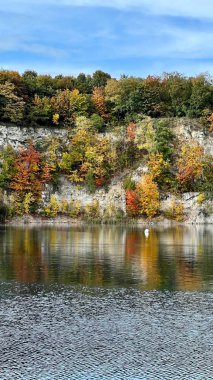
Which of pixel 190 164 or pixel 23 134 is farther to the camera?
pixel 23 134

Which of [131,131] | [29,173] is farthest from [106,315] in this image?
[131,131]

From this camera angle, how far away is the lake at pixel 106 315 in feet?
72.2

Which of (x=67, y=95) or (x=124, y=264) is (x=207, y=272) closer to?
(x=124, y=264)

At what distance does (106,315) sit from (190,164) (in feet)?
271

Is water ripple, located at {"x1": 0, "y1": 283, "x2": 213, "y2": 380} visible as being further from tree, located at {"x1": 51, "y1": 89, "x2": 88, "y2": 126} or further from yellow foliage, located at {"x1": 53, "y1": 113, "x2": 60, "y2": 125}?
tree, located at {"x1": 51, "y1": 89, "x2": 88, "y2": 126}

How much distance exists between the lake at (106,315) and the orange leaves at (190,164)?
176ft

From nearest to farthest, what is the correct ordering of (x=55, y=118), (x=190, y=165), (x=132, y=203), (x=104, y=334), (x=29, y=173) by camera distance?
1. (x=104, y=334)
2. (x=132, y=203)
3. (x=29, y=173)
4. (x=190, y=165)
5. (x=55, y=118)

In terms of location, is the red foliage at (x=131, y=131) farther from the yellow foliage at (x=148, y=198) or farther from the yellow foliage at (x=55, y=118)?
the yellow foliage at (x=55, y=118)

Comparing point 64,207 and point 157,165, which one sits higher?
point 157,165

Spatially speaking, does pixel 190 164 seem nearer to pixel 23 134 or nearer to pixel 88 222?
pixel 88 222

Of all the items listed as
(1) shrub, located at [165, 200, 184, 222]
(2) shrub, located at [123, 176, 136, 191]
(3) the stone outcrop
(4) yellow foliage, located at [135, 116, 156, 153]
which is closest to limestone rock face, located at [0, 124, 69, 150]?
(3) the stone outcrop

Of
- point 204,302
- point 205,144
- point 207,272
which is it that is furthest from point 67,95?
point 204,302

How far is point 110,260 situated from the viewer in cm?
5056

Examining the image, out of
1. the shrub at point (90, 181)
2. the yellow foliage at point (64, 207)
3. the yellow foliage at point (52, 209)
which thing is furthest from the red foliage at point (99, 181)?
the yellow foliage at point (52, 209)
